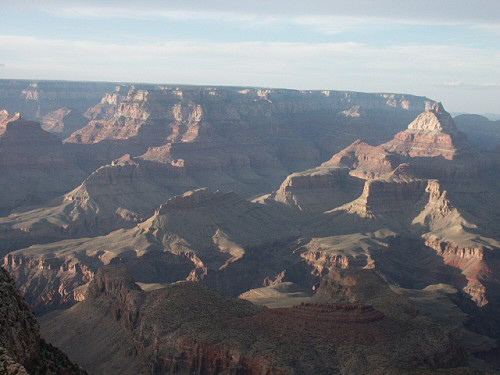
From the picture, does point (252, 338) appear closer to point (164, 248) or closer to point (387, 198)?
point (164, 248)

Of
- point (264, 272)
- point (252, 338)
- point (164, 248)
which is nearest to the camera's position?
point (252, 338)

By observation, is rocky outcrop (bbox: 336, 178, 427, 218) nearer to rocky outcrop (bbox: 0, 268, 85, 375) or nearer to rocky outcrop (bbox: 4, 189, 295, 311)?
rocky outcrop (bbox: 4, 189, 295, 311)


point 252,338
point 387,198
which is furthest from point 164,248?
point 252,338

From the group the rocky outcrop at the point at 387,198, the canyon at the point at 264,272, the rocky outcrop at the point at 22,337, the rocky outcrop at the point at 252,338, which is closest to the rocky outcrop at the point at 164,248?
the canyon at the point at 264,272

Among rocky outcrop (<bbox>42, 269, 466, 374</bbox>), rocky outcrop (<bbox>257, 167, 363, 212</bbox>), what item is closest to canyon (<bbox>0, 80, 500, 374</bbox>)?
rocky outcrop (<bbox>42, 269, 466, 374</bbox>)

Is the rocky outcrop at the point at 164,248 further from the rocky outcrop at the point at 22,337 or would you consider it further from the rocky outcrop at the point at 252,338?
the rocky outcrop at the point at 22,337
